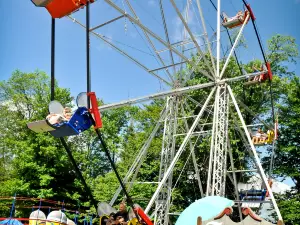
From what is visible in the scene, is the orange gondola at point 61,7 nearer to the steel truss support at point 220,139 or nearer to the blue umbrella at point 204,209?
the blue umbrella at point 204,209

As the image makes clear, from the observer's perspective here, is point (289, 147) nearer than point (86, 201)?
Yes

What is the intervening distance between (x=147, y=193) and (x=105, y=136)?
8200 millimetres

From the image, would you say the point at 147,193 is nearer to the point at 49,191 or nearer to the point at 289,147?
the point at 49,191

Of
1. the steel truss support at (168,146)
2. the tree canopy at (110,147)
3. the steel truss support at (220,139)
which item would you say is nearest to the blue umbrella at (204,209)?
the steel truss support at (220,139)

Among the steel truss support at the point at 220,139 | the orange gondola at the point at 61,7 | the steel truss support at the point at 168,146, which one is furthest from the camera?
the steel truss support at the point at 168,146

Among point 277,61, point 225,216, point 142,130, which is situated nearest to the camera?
point 225,216

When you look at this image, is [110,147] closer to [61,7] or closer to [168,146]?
[168,146]

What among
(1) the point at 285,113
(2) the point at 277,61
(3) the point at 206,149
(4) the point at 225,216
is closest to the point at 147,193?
(3) the point at 206,149

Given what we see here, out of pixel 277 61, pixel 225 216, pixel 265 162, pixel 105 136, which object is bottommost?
pixel 225 216

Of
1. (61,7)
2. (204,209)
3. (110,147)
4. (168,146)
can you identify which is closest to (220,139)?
(168,146)

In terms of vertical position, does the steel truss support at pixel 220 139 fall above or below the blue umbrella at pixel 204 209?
above

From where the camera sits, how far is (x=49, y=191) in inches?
1056

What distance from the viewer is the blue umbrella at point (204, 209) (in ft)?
28.5

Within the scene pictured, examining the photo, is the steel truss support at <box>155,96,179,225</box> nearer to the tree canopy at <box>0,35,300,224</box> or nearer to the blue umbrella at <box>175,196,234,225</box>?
the blue umbrella at <box>175,196,234,225</box>
